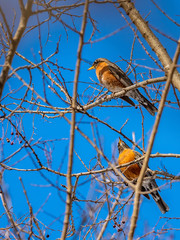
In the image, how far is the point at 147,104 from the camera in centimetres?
376

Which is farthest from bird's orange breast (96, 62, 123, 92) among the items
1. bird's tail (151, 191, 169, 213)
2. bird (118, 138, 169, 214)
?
bird's tail (151, 191, 169, 213)

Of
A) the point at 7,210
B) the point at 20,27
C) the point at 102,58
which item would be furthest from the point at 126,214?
the point at 102,58

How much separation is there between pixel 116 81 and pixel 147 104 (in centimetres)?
82

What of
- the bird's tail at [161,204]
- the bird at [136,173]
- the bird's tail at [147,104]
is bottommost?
the bird's tail at [161,204]

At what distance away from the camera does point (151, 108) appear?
3678 millimetres

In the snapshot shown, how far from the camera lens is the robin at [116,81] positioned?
3851 millimetres

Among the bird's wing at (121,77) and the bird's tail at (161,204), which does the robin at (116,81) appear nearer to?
the bird's wing at (121,77)

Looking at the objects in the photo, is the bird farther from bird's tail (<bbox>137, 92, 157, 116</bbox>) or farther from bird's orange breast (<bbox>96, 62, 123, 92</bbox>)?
bird's orange breast (<bbox>96, 62, 123, 92</bbox>)

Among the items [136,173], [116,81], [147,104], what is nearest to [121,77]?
[116,81]

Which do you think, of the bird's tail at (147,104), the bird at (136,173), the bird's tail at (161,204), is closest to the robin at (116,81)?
the bird's tail at (147,104)

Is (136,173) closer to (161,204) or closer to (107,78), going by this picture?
(161,204)

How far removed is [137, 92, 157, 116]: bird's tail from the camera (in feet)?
12.0

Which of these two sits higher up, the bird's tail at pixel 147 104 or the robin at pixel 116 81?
the robin at pixel 116 81

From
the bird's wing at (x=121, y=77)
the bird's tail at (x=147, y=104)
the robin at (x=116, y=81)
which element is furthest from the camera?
the bird's wing at (x=121, y=77)
